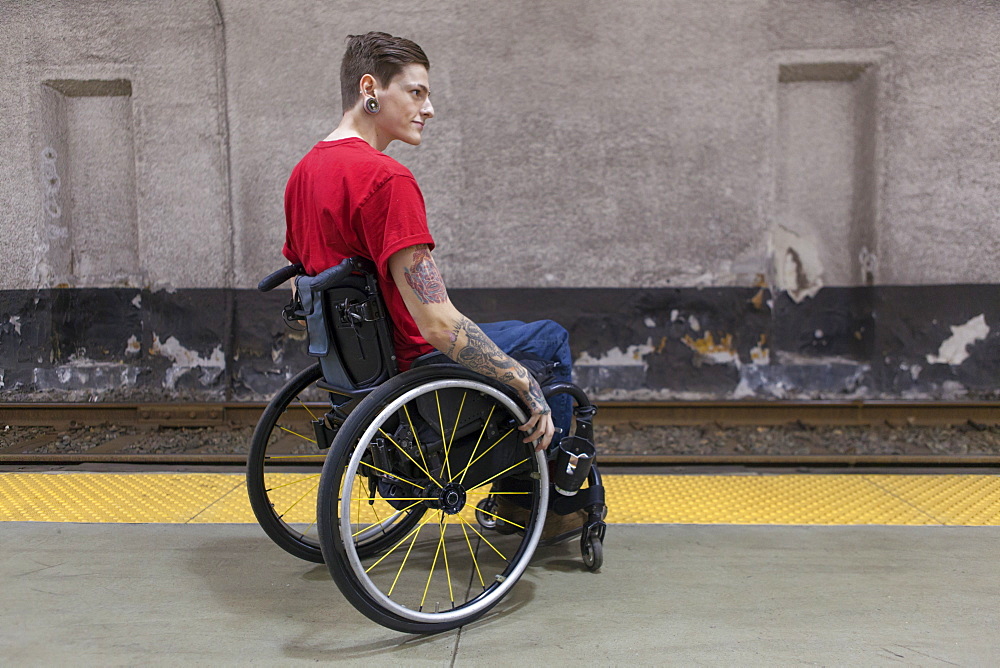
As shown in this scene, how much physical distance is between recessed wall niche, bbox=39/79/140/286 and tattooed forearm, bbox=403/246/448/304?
12.6 feet

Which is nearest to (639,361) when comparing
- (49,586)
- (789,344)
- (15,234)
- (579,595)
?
(789,344)

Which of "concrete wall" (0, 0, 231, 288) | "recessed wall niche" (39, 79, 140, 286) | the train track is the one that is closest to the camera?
the train track

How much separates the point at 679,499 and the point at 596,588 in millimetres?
1006

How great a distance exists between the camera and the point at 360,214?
71.7 inches

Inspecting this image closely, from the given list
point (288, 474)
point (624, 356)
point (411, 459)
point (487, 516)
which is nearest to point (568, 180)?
point (624, 356)

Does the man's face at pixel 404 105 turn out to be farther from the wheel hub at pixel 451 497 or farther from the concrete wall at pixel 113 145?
the concrete wall at pixel 113 145

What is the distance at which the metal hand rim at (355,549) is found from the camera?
1.74m

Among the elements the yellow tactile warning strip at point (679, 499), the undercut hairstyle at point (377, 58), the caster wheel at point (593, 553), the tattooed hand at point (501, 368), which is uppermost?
the undercut hairstyle at point (377, 58)

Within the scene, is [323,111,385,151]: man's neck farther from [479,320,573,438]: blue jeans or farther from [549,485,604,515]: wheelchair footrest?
[549,485,604,515]: wheelchair footrest

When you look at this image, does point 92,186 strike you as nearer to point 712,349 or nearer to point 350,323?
point 350,323

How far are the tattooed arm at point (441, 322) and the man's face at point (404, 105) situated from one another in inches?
15.3

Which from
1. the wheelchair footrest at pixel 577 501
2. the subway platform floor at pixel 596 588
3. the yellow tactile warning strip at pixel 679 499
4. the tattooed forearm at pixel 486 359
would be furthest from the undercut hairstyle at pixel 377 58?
the yellow tactile warning strip at pixel 679 499

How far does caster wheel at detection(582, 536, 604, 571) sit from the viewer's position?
230 cm

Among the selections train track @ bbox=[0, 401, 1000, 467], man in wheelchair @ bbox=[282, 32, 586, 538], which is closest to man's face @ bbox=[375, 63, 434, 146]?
man in wheelchair @ bbox=[282, 32, 586, 538]
